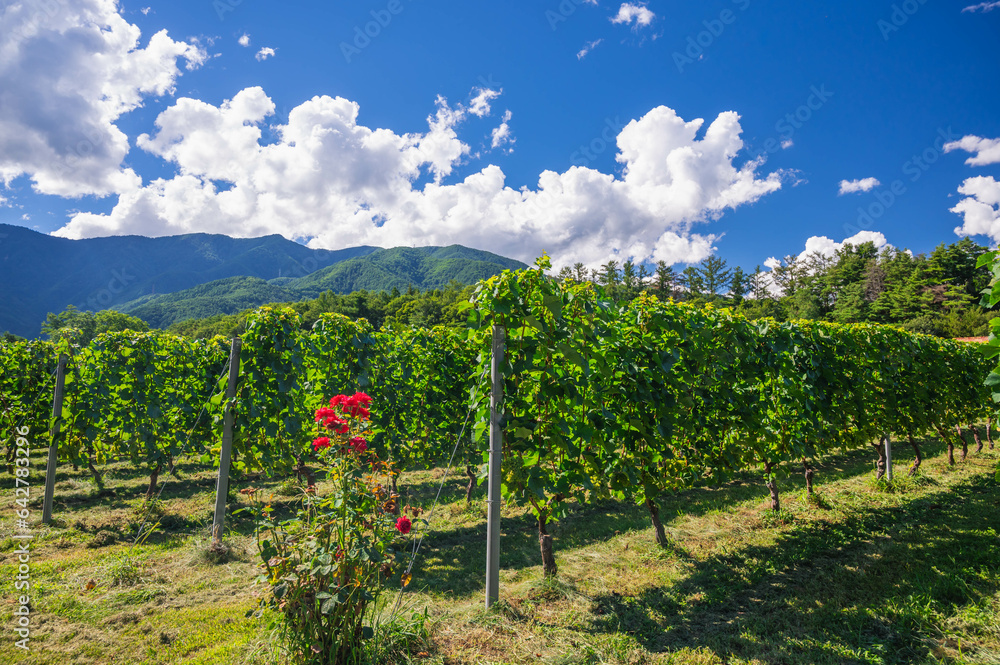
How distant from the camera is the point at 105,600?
387cm

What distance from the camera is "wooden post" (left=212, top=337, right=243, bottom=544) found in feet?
18.2

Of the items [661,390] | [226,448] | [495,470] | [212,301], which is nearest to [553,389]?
[495,470]

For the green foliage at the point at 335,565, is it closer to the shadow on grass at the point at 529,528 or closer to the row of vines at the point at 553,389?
the row of vines at the point at 553,389

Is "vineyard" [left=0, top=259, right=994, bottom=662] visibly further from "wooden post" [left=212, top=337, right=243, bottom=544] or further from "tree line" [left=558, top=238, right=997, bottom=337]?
"tree line" [left=558, top=238, right=997, bottom=337]

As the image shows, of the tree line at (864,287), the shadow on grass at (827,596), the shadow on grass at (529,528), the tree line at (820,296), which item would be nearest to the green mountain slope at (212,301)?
the tree line at (820,296)

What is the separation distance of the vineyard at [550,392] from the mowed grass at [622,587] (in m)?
0.59

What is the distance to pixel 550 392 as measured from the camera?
3998 mm

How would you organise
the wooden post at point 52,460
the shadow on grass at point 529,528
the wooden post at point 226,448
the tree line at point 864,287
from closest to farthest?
the shadow on grass at point 529,528 → the wooden post at point 226,448 → the wooden post at point 52,460 → the tree line at point 864,287

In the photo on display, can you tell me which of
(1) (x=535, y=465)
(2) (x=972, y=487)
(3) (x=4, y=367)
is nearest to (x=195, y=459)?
(3) (x=4, y=367)

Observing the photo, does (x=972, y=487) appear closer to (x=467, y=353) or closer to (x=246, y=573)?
(x=467, y=353)

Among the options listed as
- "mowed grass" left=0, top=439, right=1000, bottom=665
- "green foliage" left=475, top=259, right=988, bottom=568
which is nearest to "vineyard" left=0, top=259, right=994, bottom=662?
"green foliage" left=475, top=259, right=988, bottom=568

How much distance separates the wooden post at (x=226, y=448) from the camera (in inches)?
219

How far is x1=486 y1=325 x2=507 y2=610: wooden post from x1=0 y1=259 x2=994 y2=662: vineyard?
47mm

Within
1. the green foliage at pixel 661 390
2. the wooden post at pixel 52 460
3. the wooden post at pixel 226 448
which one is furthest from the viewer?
the wooden post at pixel 52 460
